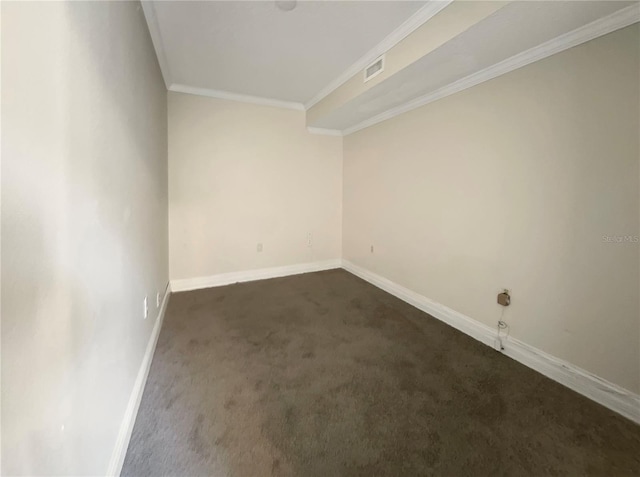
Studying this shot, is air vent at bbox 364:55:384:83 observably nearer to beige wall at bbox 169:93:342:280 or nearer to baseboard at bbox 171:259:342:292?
beige wall at bbox 169:93:342:280

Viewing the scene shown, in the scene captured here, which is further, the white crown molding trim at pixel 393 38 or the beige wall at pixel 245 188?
the beige wall at pixel 245 188

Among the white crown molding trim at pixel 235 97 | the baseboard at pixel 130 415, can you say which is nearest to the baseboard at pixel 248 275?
the baseboard at pixel 130 415

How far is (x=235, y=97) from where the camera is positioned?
129 inches

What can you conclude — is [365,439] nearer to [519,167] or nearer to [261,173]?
[519,167]

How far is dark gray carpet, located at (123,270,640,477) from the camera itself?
3.93ft

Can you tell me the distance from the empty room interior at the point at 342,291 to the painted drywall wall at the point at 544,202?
12 millimetres

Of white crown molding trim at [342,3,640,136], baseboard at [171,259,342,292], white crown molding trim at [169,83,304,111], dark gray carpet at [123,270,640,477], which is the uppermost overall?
white crown molding trim at [169,83,304,111]

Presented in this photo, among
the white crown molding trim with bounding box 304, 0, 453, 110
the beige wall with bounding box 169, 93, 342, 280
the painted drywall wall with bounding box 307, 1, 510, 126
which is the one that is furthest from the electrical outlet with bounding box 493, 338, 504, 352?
the beige wall with bounding box 169, 93, 342, 280

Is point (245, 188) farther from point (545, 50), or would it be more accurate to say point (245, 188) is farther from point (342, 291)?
point (545, 50)

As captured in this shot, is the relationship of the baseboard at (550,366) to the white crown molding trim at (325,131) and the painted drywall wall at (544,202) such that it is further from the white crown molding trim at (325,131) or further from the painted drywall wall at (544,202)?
the white crown molding trim at (325,131)

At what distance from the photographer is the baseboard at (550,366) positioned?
4.83 feet

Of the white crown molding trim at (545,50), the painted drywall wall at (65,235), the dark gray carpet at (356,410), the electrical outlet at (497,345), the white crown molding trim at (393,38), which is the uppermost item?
the white crown molding trim at (393,38)

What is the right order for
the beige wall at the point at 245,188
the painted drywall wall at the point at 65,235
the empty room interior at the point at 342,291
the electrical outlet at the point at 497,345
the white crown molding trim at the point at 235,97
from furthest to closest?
the beige wall at the point at 245,188 < the white crown molding trim at the point at 235,97 < the electrical outlet at the point at 497,345 < the empty room interior at the point at 342,291 < the painted drywall wall at the point at 65,235

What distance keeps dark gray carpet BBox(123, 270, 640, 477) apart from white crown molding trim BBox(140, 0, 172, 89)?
2332 millimetres
